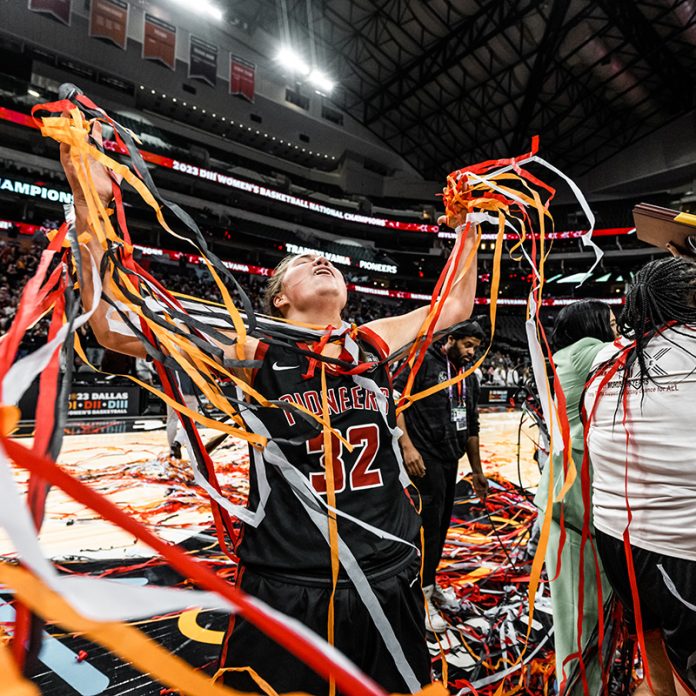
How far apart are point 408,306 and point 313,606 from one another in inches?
1114

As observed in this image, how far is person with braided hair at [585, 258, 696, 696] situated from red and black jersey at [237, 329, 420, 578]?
2.05 feet

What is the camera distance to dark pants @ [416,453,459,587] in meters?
2.52

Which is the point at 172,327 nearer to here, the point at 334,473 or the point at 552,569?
the point at 334,473

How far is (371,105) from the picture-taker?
24.0 meters

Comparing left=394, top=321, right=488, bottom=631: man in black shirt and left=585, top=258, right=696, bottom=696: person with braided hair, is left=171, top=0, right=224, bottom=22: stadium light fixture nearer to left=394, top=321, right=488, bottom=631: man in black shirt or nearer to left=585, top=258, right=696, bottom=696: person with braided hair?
left=394, top=321, right=488, bottom=631: man in black shirt

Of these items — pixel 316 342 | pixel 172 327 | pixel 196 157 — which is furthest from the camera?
pixel 196 157

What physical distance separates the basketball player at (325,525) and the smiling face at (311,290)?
39mm

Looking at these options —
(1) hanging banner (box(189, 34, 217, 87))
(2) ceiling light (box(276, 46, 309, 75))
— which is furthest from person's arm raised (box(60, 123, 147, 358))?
(2) ceiling light (box(276, 46, 309, 75))

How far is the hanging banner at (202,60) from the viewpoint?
55.5 feet

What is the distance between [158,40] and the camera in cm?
1620

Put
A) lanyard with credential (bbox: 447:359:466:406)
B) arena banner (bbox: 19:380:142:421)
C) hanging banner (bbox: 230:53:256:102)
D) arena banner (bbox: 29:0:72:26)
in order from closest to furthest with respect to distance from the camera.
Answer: lanyard with credential (bbox: 447:359:466:406)
arena banner (bbox: 19:380:142:421)
arena banner (bbox: 29:0:72:26)
hanging banner (bbox: 230:53:256:102)

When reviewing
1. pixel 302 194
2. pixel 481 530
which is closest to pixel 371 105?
pixel 302 194

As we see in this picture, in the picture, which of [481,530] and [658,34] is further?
[658,34]

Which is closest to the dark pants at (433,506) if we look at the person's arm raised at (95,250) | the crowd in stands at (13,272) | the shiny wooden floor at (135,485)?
the shiny wooden floor at (135,485)
